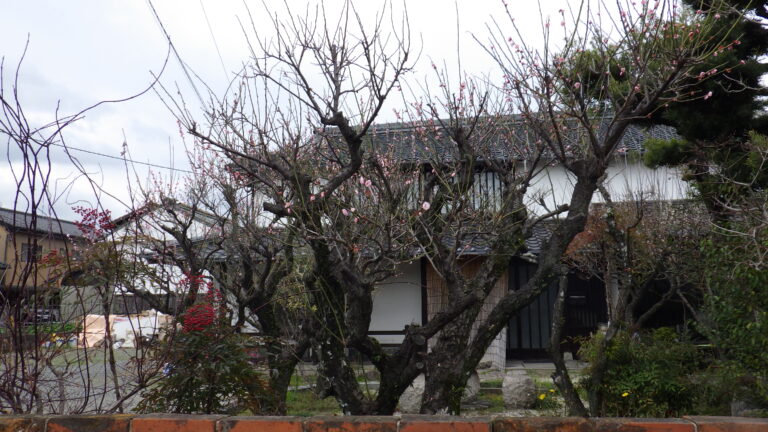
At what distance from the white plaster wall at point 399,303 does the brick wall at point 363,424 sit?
1043 cm

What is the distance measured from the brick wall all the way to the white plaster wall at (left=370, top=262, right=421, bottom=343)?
10.4 metres

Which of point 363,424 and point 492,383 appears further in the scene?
point 492,383

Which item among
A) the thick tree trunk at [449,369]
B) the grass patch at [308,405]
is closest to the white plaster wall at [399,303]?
the grass patch at [308,405]

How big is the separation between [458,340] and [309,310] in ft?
5.54

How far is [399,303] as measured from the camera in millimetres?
13453

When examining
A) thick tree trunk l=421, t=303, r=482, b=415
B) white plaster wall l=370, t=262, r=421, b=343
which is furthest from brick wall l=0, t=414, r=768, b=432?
white plaster wall l=370, t=262, r=421, b=343

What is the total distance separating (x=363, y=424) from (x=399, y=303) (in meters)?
10.7

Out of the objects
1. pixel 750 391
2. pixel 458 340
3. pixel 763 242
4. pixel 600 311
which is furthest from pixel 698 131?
pixel 600 311

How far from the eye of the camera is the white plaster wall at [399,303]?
1338 centimetres

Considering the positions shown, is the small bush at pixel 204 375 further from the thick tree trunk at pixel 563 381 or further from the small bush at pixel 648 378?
the small bush at pixel 648 378

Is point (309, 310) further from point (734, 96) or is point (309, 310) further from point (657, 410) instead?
point (734, 96)

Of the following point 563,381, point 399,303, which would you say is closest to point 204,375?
point 563,381

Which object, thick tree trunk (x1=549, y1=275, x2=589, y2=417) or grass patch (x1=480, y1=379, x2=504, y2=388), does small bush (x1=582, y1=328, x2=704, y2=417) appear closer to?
thick tree trunk (x1=549, y1=275, x2=589, y2=417)

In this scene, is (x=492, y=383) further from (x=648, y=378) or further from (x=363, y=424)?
(x=363, y=424)
